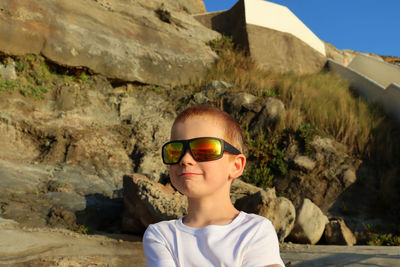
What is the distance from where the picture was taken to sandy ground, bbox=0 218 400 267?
3.53 meters

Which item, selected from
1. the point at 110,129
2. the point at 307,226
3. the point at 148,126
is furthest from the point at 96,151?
the point at 307,226

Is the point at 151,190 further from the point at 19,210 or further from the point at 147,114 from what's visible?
the point at 147,114

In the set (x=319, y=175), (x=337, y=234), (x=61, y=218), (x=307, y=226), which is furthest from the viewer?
(x=319, y=175)

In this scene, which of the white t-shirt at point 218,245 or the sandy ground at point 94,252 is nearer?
the white t-shirt at point 218,245

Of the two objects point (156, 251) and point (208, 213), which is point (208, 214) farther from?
point (156, 251)

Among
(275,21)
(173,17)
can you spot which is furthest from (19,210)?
(275,21)

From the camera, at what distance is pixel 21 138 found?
6.98 meters

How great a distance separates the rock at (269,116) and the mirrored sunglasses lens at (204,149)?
7032 millimetres

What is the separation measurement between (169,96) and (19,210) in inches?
211

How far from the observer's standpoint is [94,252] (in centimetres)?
392

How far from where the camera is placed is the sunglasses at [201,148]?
1.52 meters

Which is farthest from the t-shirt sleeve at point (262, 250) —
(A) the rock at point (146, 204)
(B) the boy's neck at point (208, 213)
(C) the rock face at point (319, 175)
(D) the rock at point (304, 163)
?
(D) the rock at point (304, 163)

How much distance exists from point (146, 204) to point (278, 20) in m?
12.4

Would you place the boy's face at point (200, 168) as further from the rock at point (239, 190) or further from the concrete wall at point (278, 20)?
the concrete wall at point (278, 20)
